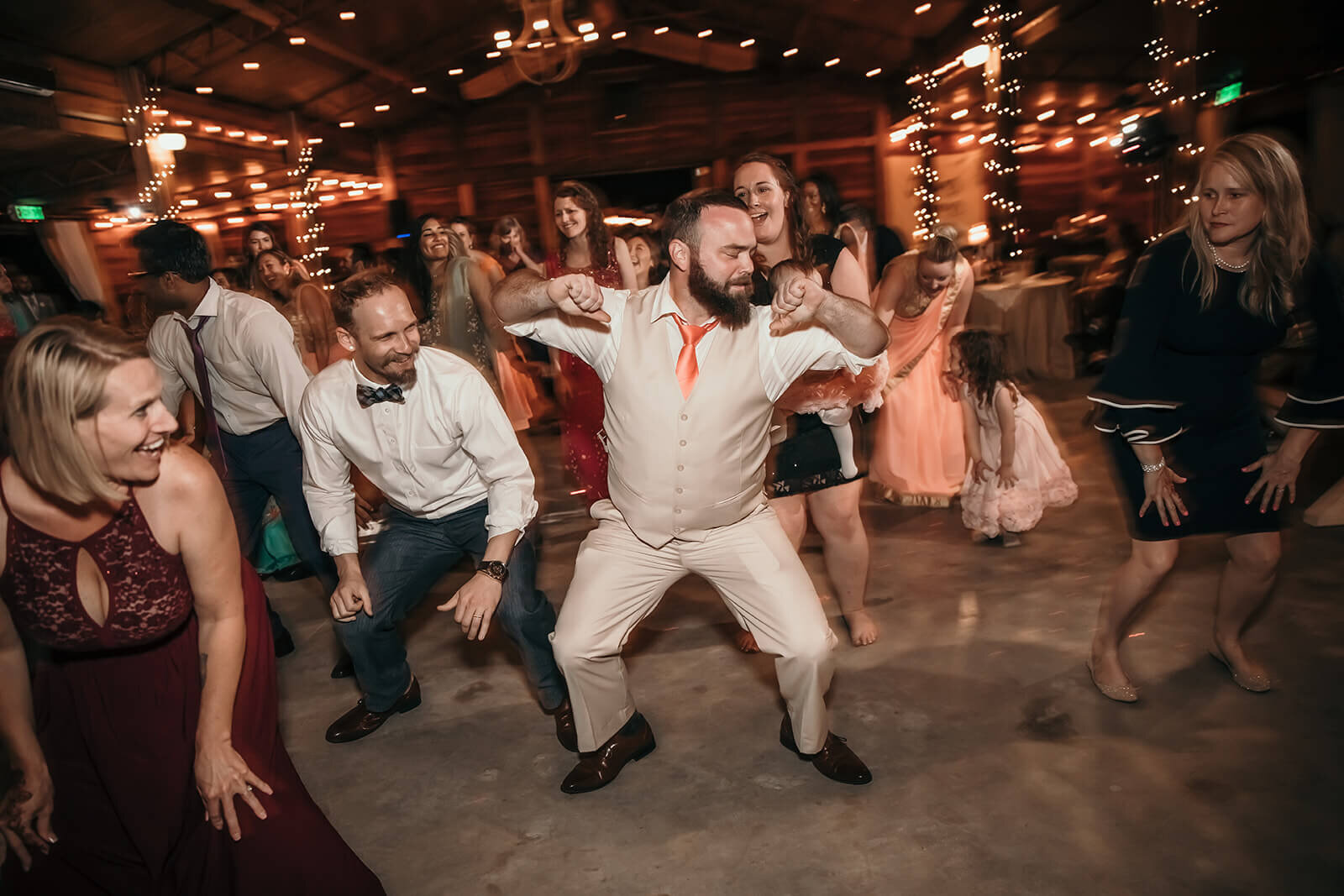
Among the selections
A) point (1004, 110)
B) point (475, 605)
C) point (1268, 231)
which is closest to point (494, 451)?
point (475, 605)

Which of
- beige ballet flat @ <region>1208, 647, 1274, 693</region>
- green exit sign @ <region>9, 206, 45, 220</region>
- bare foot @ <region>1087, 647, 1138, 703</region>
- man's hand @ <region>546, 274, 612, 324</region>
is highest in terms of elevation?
green exit sign @ <region>9, 206, 45, 220</region>

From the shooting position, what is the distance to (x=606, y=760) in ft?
7.75

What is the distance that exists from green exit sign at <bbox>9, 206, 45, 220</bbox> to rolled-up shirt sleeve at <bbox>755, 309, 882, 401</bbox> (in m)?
8.66

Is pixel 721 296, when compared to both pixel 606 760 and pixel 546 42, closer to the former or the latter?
pixel 606 760

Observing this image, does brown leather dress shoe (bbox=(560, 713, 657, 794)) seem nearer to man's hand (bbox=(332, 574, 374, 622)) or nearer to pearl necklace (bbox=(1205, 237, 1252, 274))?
man's hand (bbox=(332, 574, 374, 622))

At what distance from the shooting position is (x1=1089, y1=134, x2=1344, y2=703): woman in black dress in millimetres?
2125

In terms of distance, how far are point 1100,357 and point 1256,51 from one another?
11.3 feet

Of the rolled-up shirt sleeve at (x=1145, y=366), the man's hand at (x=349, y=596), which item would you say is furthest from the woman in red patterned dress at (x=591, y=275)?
the rolled-up shirt sleeve at (x=1145, y=366)

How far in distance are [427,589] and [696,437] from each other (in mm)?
1123

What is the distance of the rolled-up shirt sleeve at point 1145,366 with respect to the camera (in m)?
2.26

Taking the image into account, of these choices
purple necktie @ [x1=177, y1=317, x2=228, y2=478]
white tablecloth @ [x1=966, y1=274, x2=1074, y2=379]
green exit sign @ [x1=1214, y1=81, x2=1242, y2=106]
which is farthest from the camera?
white tablecloth @ [x1=966, y1=274, x2=1074, y2=379]

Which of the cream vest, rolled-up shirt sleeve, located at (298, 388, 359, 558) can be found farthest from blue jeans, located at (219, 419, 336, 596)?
the cream vest

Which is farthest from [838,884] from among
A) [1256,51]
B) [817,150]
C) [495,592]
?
[817,150]

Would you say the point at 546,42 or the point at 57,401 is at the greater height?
the point at 546,42
